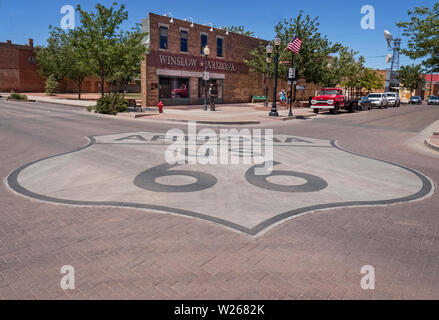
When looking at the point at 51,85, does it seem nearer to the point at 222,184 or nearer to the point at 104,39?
the point at 104,39

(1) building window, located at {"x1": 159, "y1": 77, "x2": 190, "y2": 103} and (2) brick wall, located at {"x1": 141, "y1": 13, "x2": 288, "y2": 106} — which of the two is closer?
(2) brick wall, located at {"x1": 141, "y1": 13, "x2": 288, "y2": 106}

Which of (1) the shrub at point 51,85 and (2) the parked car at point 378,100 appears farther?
(1) the shrub at point 51,85

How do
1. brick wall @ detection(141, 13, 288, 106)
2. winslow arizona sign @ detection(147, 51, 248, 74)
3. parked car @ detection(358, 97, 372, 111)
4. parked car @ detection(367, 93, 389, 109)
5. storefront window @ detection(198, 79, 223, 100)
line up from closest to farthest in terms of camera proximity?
brick wall @ detection(141, 13, 288, 106) → winslow arizona sign @ detection(147, 51, 248, 74) → parked car @ detection(358, 97, 372, 111) → storefront window @ detection(198, 79, 223, 100) → parked car @ detection(367, 93, 389, 109)

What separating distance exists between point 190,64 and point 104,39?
10.4 metres

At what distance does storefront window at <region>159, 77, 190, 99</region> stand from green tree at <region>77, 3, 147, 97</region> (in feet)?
18.4

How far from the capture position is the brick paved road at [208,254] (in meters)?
3.39

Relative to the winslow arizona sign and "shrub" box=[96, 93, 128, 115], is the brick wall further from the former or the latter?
"shrub" box=[96, 93, 128, 115]

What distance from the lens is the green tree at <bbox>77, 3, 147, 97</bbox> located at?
23953 millimetres

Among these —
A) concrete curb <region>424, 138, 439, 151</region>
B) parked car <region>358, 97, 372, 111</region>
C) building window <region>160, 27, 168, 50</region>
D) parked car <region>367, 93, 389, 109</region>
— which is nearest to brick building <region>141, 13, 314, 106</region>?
building window <region>160, 27, 168, 50</region>

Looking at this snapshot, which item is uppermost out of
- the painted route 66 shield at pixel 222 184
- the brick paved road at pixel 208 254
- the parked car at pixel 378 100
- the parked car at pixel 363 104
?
the parked car at pixel 378 100

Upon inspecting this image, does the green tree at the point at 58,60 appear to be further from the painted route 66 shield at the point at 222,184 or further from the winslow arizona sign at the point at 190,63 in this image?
the painted route 66 shield at the point at 222,184

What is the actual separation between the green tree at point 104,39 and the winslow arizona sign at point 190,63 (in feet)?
13.4

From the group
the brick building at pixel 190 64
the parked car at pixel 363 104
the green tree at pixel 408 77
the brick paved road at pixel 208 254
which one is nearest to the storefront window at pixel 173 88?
the brick building at pixel 190 64
